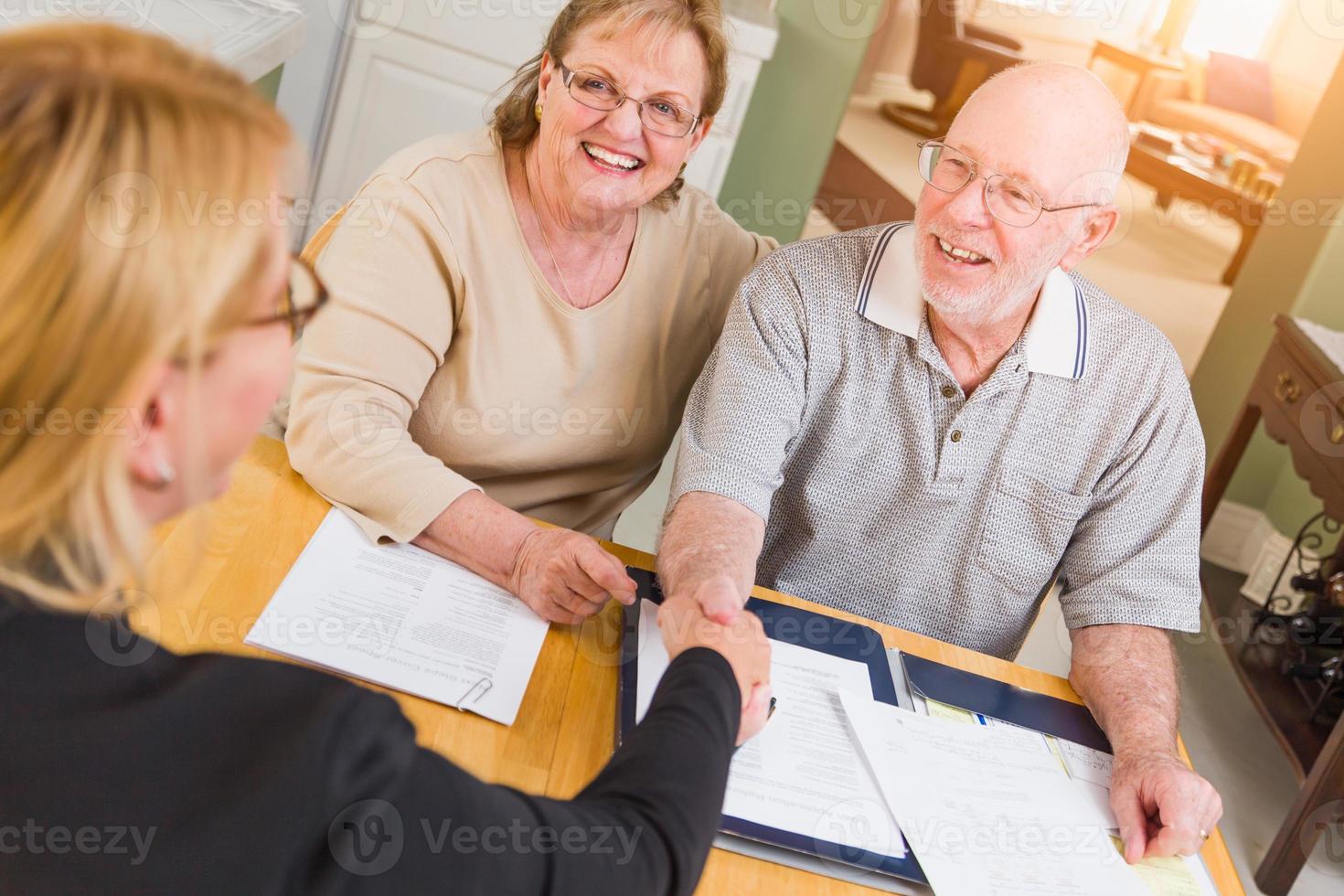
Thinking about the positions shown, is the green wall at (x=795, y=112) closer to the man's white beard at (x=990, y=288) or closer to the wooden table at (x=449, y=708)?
the man's white beard at (x=990, y=288)

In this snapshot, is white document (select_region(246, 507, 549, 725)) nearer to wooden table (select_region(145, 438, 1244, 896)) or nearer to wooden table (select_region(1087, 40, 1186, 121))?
wooden table (select_region(145, 438, 1244, 896))

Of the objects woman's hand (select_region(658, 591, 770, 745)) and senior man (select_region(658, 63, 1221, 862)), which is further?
senior man (select_region(658, 63, 1221, 862))

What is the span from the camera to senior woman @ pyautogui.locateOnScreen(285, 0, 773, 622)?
1.33 metres

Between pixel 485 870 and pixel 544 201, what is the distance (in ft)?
3.41

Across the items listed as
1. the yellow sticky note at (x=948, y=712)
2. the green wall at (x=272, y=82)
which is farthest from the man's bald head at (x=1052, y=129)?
the green wall at (x=272, y=82)

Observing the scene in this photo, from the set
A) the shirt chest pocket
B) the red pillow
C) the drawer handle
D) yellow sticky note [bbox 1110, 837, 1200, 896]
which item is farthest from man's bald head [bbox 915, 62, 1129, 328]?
the red pillow

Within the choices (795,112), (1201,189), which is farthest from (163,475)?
(1201,189)

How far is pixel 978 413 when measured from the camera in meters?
1.50

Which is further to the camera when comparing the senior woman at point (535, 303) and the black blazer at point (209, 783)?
the senior woman at point (535, 303)

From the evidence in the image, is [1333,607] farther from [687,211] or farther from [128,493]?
[128,493]

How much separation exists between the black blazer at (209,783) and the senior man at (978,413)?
73 centimetres

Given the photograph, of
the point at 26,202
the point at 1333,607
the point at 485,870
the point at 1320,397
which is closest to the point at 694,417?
the point at 485,870

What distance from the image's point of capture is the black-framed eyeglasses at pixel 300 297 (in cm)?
68

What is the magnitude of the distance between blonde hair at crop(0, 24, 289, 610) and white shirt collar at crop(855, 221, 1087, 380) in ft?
3.29
